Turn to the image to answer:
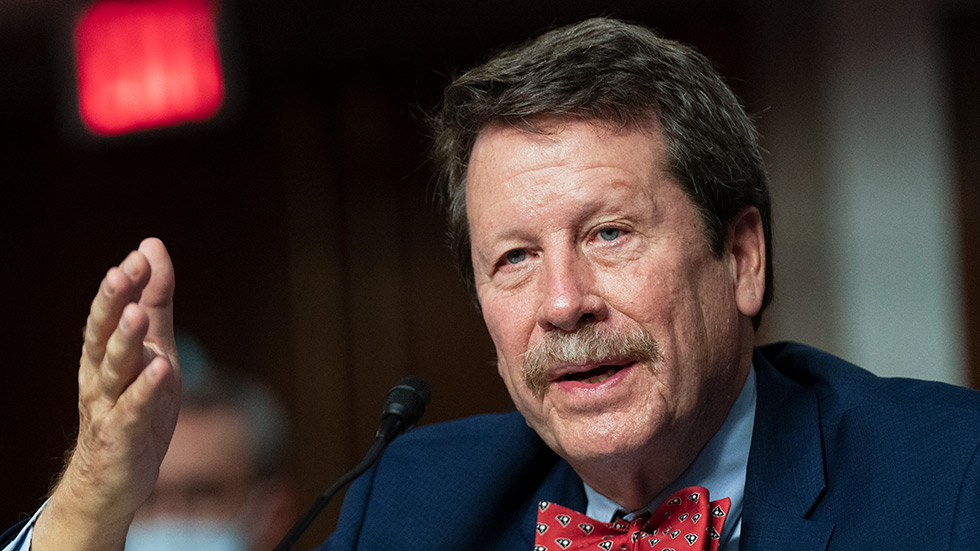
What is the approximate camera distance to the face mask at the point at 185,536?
2.47m

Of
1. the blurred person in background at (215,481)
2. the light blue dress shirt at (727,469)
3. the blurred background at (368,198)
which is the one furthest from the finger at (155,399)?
the blurred background at (368,198)

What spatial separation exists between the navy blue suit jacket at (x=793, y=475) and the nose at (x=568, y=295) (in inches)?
13.6

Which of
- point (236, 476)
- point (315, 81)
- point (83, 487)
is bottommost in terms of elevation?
point (236, 476)

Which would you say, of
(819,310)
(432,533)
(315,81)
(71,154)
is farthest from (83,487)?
(71,154)

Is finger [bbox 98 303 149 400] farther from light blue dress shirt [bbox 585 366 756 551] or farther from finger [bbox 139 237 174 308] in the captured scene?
light blue dress shirt [bbox 585 366 756 551]

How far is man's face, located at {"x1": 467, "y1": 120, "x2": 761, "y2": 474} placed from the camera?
1441 mm

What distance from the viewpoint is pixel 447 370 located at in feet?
14.9

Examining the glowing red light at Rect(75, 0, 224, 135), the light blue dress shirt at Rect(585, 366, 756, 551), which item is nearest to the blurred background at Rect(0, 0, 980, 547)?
the glowing red light at Rect(75, 0, 224, 135)

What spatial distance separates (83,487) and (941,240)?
9.94ft

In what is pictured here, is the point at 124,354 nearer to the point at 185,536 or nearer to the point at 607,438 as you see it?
the point at 607,438

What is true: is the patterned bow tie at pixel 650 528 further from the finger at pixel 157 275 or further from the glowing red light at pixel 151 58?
the glowing red light at pixel 151 58

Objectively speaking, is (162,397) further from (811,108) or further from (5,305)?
(5,305)

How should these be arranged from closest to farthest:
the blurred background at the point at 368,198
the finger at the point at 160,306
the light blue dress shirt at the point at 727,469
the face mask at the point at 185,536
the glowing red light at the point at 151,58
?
the finger at the point at 160,306 < the light blue dress shirt at the point at 727,469 < the face mask at the point at 185,536 < the blurred background at the point at 368,198 < the glowing red light at the point at 151,58

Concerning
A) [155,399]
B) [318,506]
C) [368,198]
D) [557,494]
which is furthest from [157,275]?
[368,198]
